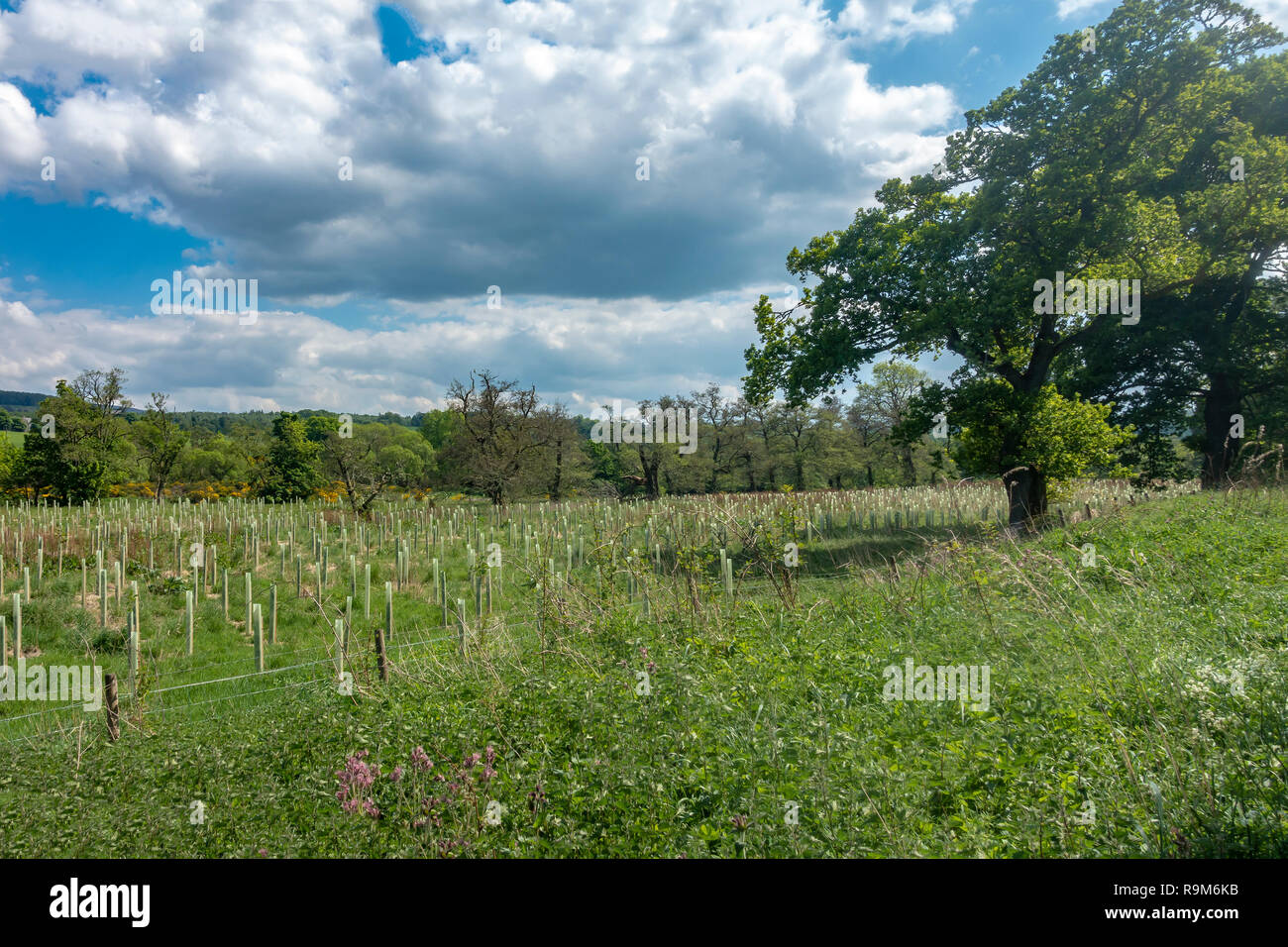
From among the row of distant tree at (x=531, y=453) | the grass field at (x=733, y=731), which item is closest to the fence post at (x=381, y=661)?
the grass field at (x=733, y=731)

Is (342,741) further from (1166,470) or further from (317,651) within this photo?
(1166,470)

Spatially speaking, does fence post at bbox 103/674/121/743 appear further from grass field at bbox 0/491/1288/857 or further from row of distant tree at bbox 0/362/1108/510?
row of distant tree at bbox 0/362/1108/510

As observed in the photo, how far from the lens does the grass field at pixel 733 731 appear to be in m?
3.51

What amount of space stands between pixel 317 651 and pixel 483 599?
9.51 ft

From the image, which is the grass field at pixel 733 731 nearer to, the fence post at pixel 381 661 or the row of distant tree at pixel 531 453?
the fence post at pixel 381 661

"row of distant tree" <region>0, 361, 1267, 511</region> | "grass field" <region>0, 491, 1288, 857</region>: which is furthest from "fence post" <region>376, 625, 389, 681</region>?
→ "row of distant tree" <region>0, 361, 1267, 511</region>

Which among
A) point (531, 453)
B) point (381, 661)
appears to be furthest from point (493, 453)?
point (381, 661)

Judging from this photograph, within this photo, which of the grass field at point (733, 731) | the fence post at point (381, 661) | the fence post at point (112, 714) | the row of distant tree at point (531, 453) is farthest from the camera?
the row of distant tree at point (531, 453)

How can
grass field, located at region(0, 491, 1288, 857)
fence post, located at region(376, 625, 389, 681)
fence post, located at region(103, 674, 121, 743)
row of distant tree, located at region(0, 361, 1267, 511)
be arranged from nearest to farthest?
grass field, located at region(0, 491, 1288, 857)
fence post, located at region(103, 674, 121, 743)
fence post, located at region(376, 625, 389, 681)
row of distant tree, located at region(0, 361, 1267, 511)

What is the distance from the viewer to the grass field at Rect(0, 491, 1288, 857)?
138 inches
